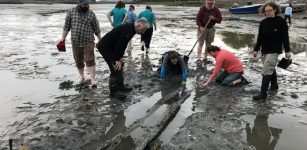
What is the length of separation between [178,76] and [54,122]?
167 inches

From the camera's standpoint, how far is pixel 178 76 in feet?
31.7

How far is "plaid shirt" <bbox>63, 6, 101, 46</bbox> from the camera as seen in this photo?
25.6ft

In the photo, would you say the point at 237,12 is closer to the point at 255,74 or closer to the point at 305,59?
the point at 305,59

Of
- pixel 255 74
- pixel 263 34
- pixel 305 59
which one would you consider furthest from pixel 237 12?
pixel 263 34

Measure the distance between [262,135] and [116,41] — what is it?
317 cm

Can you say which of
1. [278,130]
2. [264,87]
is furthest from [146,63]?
[278,130]

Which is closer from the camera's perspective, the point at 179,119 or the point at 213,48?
the point at 179,119

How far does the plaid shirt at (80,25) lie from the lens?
7.80 m

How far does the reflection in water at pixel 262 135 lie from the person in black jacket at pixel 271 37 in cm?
127

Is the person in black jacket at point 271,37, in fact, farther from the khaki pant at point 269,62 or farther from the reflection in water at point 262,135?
the reflection in water at point 262,135

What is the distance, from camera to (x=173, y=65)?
948cm

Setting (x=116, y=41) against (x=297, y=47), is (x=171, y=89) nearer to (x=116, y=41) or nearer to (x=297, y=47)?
(x=116, y=41)

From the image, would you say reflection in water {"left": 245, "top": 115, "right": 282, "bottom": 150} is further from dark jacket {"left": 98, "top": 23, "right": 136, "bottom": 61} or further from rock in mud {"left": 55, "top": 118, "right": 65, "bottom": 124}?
rock in mud {"left": 55, "top": 118, "right": 65, "bottom": 124}

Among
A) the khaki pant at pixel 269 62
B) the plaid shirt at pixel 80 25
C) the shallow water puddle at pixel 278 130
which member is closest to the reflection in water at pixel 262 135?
the shallow water puddle at pixel 278 130
